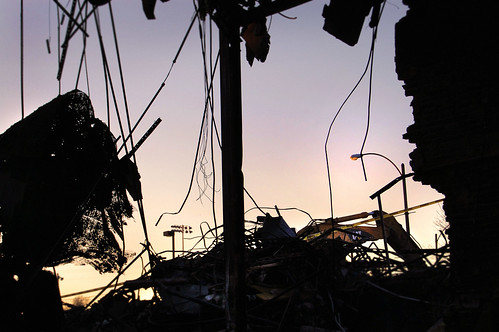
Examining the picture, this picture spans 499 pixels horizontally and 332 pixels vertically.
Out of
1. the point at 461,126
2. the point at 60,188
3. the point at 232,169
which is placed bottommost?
the point at 232,169

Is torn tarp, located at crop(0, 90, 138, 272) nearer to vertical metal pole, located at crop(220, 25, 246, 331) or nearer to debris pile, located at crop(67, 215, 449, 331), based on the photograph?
debris pile, located at crop(67, 215, 449, 331)

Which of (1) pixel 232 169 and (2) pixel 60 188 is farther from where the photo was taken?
(2) pixel 60 188

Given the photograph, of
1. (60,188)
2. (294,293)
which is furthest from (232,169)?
(60,188)

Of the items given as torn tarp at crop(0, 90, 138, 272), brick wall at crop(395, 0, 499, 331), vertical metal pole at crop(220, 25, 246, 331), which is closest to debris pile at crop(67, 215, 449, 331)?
brick wall at crop(395, 0, 499, 331)

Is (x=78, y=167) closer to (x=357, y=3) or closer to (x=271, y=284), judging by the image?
(x=271, y=284)

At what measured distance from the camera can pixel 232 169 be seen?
4.40m

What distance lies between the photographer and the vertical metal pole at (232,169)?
4164 mm

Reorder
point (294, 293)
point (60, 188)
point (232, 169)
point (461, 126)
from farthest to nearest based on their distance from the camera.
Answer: point (60, 188) < point (294, 293) < point (461, 126) < point (232, 169)

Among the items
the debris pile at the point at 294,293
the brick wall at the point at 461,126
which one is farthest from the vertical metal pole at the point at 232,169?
the brick wall at the point at 461,126

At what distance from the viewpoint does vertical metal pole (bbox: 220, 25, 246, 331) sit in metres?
4.16

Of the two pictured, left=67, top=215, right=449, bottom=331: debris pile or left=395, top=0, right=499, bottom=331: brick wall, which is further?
left=67, top=215, right=449, bottom=331: debris pile

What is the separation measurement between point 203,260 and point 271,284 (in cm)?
139

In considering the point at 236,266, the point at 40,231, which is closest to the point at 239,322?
the point at 236,266

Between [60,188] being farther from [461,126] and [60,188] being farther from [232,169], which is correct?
[461,126]
